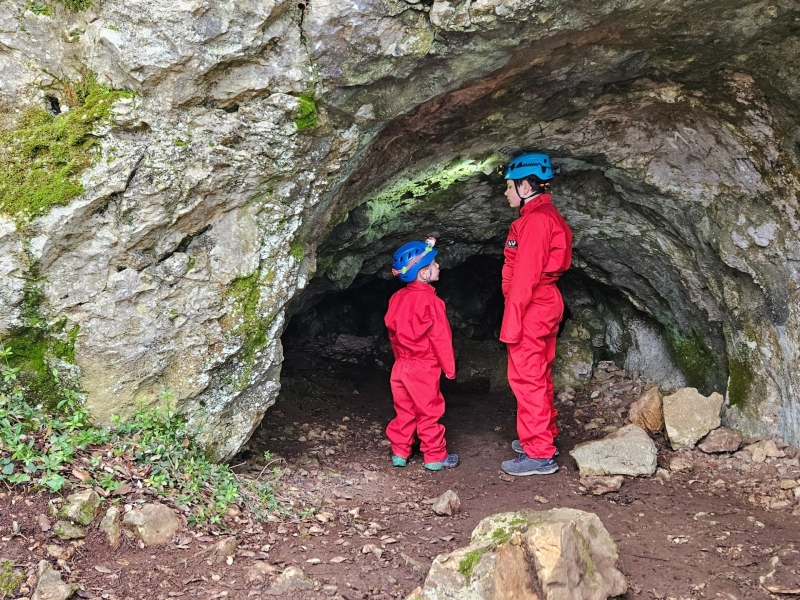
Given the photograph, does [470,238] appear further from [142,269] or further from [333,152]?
[142,269]

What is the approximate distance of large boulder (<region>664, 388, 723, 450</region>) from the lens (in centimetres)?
512

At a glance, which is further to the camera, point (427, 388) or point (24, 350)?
point (427, 388)

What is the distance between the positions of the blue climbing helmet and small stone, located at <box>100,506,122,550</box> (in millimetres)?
→ 2913

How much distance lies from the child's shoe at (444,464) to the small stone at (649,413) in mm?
1817

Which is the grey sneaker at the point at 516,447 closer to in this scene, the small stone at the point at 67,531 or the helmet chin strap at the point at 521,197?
the helmet chin strap at the point at 521,197

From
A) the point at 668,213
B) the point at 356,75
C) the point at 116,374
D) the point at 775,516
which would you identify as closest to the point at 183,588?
the point at 116,374

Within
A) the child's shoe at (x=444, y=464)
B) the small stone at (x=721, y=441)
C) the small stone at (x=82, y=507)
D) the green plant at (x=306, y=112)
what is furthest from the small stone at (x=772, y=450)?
the small stone at (x=82, y=507)

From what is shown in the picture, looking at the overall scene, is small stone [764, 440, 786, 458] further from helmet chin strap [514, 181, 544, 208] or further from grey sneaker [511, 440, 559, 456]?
helmet chin strap [514, 181, 544, 208]

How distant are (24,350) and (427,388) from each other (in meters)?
2.92

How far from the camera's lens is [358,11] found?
11.3ft

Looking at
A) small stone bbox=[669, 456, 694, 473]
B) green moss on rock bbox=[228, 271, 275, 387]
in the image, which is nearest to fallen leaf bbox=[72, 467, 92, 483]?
green moss on rock bbox=[228, 271, 275, 387]

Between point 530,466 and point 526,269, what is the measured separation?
5.23 feet

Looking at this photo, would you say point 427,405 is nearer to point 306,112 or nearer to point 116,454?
point 116,454

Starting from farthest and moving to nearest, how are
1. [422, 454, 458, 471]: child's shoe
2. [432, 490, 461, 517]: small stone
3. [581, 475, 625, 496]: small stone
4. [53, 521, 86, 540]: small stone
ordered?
[422, 454, 458, 471]: child's shoe
[581, 475, 625, 496]: small stone
[432, 490, 461, 517]: small stone
[53, 521, 86, 540]: small stone
